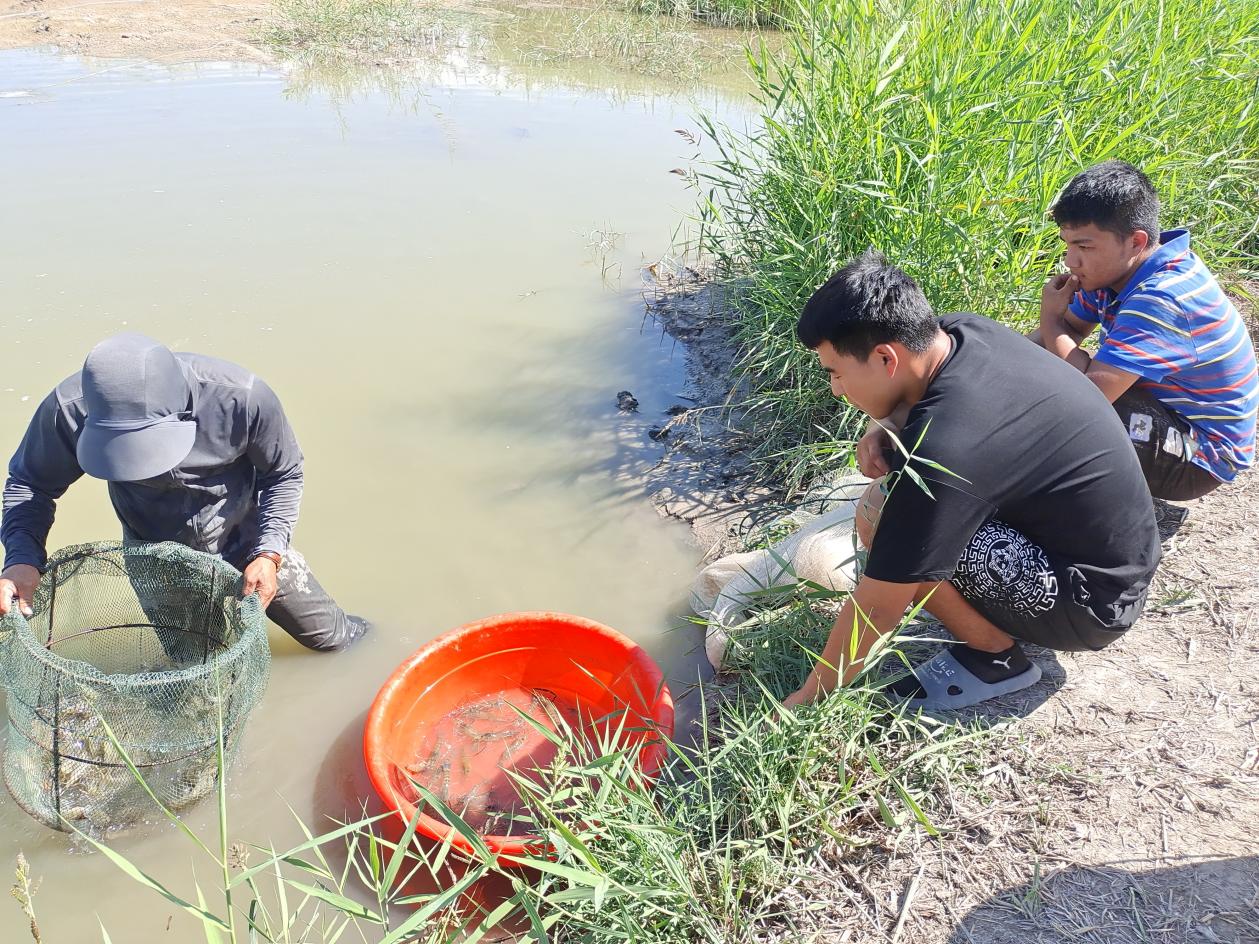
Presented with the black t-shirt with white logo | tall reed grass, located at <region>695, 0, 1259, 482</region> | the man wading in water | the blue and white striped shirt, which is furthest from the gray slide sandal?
the man wading in water

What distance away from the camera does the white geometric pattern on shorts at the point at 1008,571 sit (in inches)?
81.5

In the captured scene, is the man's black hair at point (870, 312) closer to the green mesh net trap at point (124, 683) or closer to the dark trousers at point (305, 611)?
the green mesh net trap at point (124, 683)

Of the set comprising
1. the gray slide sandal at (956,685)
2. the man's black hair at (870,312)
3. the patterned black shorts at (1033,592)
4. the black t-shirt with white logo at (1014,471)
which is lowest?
the gray slide sandal at (956,685)

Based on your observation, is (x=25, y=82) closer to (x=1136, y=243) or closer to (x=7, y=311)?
(x=7, y=311)

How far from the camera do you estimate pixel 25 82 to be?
796 cm

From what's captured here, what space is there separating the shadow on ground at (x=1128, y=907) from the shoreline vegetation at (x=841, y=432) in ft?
0.14

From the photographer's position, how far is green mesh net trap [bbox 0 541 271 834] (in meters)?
2.21

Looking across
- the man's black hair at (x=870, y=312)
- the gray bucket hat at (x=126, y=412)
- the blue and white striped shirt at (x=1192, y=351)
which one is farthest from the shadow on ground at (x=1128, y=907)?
the gray bucket hat at (x=126, y=412)

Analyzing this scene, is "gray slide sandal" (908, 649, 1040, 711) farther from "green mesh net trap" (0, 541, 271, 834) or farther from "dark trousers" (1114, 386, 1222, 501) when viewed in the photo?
"green mesh net trap" (0, 541, 271, 834)

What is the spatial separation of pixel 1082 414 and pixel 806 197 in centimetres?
207

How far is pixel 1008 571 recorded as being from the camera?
2096 millimetres

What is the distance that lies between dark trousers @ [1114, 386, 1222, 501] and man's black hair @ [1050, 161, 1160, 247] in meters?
0.48

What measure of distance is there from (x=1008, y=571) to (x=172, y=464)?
2068 millimetres

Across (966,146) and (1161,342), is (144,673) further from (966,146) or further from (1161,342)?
(966,146)
